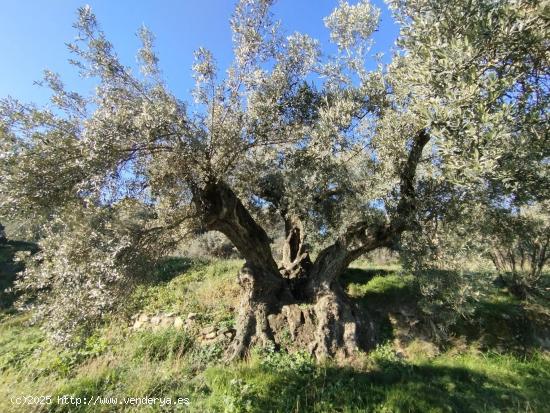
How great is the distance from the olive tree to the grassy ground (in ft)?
5.01

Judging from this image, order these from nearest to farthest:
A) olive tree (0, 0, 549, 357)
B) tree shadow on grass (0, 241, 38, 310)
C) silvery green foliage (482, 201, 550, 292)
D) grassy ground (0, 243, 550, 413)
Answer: olive tree (0, 0, 549, 357)
grassy ground (0, 243, 550, 413)
silvery green foliage (482, 201, 550, 292)
tree shadow on grass (0, 241, 38, 310)

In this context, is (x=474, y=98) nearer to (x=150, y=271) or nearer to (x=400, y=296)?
(x=150, y=271)

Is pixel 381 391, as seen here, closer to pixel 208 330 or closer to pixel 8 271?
pixel 208 330

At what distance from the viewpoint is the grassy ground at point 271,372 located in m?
6.60

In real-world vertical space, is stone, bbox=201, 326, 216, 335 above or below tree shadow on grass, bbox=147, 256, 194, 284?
below

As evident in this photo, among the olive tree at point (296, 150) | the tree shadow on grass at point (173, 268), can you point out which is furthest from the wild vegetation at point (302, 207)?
the tree shadow on grass at point (173, 268)

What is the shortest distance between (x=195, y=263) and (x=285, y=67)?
13.6 meters

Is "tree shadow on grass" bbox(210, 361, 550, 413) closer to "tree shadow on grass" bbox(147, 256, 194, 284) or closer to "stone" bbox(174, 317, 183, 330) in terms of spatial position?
"stone" bbox(174, 317, 183, 330)

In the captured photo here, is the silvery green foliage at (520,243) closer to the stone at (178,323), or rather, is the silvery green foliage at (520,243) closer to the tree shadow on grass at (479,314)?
the tree shadow on grass at (479,314)

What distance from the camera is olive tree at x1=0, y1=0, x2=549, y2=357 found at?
4.75 metres

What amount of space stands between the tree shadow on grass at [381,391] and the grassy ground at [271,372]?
0.02 meters

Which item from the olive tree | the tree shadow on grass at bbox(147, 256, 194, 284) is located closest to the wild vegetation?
the olive tree

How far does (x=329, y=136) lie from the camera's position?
9.14 meters

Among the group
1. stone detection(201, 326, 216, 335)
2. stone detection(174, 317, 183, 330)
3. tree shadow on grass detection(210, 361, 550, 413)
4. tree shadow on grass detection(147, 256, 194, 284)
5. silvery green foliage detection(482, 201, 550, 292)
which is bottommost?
tree shadow on grass detection(210, 361, 550, 413)
